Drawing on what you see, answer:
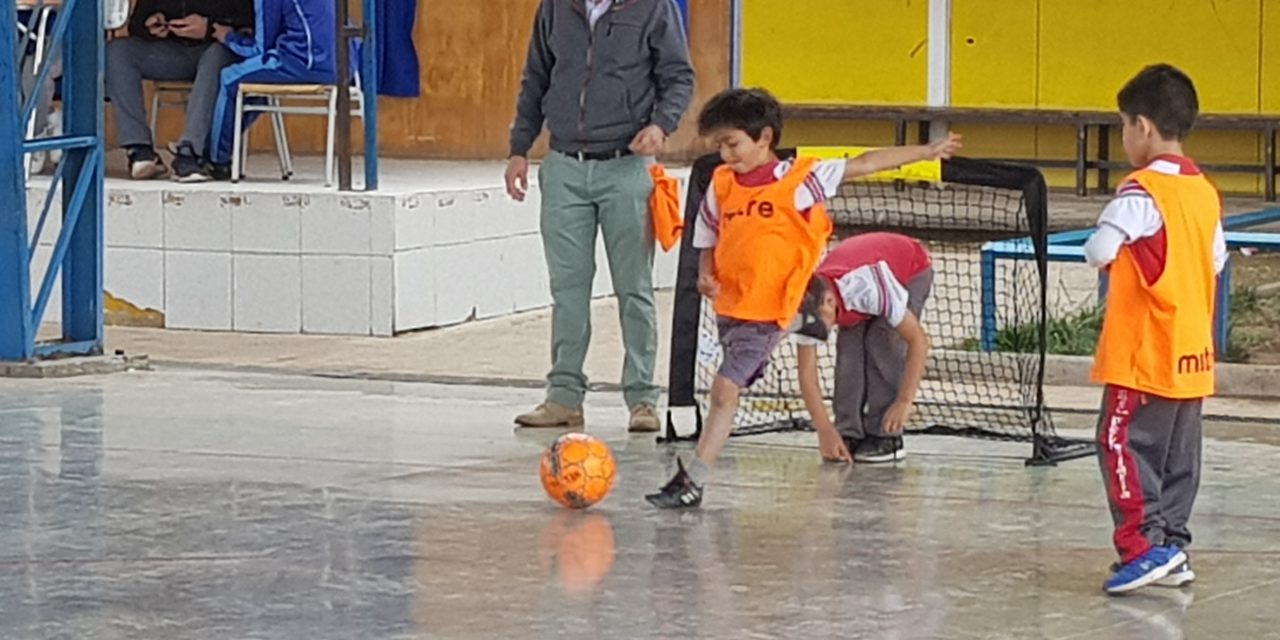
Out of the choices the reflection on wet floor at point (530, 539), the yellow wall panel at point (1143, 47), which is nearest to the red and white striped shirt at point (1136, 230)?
the reflection on wet floor at point (530, 539)

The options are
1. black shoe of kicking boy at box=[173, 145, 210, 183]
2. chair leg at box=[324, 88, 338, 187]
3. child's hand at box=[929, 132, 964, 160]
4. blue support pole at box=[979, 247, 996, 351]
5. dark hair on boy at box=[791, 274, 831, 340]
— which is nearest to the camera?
child's hand at box=[929, 132, 964, 160]

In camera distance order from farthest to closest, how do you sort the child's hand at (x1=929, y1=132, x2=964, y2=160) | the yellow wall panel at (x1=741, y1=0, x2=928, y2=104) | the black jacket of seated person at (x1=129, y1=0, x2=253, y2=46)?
the yellow wall panel at (x1=741, y1=0, x2=928, y2=104)
the black jacket of seated person at (x1=129, y1=0, x2=253, y2=46)
the child's hand at (x1=929, y1=132, x2=964, y2=160)

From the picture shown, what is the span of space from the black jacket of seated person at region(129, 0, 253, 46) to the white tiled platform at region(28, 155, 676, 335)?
133 centimetres

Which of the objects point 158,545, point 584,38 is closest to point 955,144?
point 584,38

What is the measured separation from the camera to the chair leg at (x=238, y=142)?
13.6 metres

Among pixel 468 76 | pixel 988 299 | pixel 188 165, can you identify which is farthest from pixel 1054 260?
pixel 468 76

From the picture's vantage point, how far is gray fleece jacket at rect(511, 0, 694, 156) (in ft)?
31.6

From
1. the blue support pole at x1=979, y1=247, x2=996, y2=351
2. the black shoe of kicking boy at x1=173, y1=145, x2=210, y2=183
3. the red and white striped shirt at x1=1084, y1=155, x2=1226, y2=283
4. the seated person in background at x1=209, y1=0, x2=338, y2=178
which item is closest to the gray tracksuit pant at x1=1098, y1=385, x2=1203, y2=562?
the red and white striped shirt at x1=1084, y1=155, x2=1226, y2=283

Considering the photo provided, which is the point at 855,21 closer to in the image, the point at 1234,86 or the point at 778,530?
the point at 1234,86

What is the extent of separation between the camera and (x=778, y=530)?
7.66m

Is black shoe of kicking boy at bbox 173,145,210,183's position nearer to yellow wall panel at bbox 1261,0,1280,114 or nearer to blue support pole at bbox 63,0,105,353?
blue support pole at bbox 63,0,105,353

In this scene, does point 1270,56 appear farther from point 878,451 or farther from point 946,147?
point 946,147

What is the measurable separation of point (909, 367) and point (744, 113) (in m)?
1.20

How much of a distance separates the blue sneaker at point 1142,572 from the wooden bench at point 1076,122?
13.2 metres
